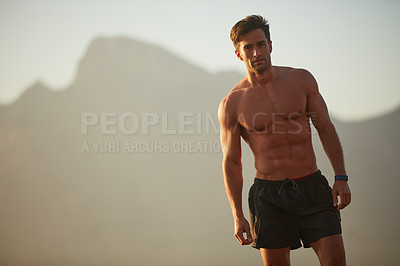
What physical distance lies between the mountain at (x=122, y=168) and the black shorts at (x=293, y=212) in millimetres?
3655

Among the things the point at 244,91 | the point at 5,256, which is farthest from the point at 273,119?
the point at 5,256

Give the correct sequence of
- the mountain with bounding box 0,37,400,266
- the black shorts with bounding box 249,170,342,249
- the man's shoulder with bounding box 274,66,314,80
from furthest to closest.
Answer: the mountain with bounding box 0,37,400,266, the man's shoulder with bounding box 274,66,314,80, the black shorts with bounding box 249,170,342,249

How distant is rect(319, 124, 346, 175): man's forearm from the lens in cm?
233

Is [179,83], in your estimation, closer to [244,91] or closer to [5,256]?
[5,256]

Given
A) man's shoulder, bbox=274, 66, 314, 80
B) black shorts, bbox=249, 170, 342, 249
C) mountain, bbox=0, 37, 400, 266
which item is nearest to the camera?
black shorts, bbox=249, 170, 342, 249

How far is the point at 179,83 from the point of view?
647 cm

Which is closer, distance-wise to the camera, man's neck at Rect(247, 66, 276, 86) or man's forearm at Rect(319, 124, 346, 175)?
man's forearm at Rect(319, 124, 346, 175)

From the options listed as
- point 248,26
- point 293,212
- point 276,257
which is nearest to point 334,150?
point 293,212

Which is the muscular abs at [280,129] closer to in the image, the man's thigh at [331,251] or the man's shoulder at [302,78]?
the man's shoulder at [302,78]

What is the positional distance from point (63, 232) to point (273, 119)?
4.68m

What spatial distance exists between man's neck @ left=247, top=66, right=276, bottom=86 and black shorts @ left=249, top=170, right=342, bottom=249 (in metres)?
0.55

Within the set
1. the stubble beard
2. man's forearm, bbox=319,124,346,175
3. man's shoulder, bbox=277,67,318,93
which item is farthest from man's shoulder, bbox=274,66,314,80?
man's forearm, bbox=319,124,346,175

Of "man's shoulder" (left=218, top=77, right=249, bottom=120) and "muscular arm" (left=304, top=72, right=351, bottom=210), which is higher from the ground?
"man's shoulder" (left=218, top=77, right=249, bottom=120)

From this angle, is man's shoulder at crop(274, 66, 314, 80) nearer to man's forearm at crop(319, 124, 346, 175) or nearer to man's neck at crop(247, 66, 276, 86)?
man's neck at crop(247, 66, 276, 86)
